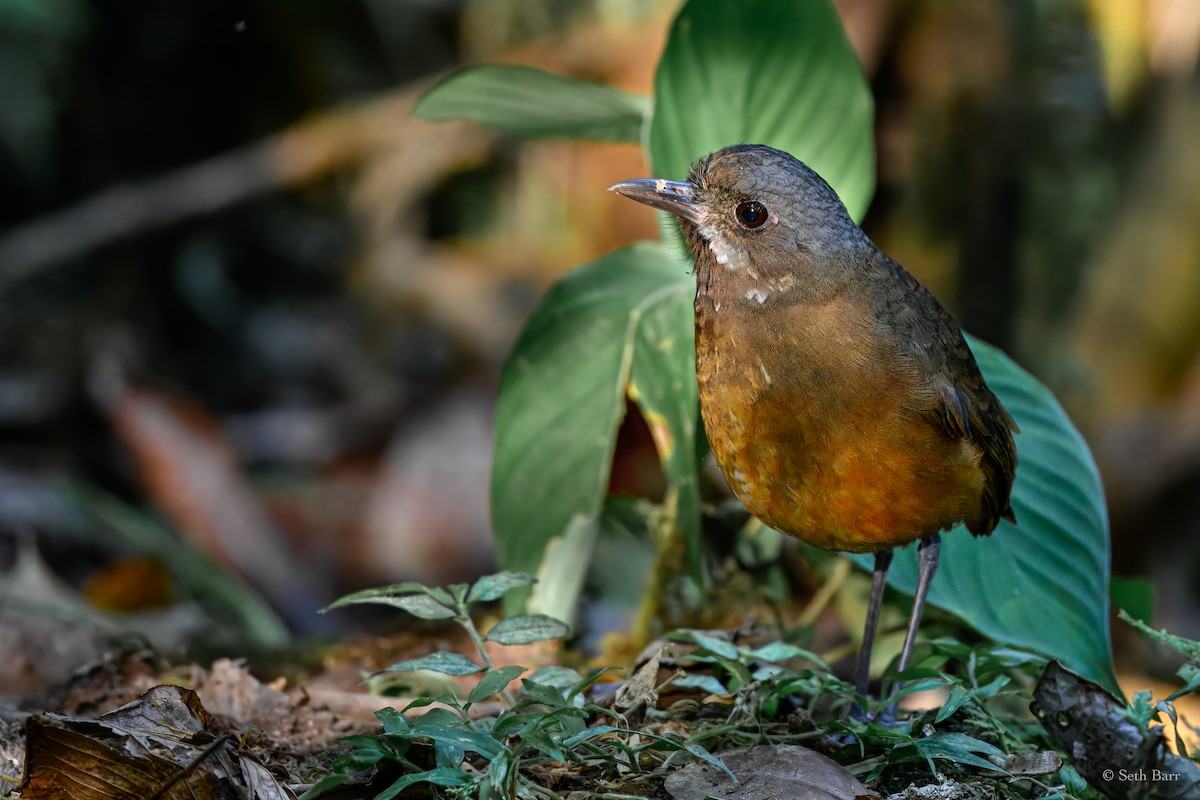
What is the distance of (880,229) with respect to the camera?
539 cm

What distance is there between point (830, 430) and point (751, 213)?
0.45 metres

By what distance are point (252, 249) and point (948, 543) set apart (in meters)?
4.89

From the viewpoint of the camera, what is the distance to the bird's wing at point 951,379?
90.8 inches

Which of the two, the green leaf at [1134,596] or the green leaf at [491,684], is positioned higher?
the green leaf at [491,684]

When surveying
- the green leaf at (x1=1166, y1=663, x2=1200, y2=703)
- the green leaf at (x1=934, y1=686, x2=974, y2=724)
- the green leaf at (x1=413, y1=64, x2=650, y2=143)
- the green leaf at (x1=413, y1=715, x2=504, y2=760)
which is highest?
the green leaf at (x1=413, y1=64, x2=650, y2=143)

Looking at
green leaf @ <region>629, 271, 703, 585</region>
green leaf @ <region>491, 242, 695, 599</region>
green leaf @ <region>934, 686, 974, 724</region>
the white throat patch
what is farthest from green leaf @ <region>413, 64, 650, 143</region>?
green leaf @ <region>934, 686, 974, 724</region>

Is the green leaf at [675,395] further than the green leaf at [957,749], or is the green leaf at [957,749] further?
the green leaf at [675,395]

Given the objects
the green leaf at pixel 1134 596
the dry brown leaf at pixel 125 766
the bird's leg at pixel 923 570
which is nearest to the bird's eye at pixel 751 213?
the bird's leg at pixel 923 570

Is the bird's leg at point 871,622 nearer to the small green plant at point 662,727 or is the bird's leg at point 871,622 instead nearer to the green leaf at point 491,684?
the small green plant at point 662,727

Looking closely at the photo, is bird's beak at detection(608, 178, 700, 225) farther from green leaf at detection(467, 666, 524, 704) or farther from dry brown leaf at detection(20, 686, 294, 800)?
dry brown leaf at detection(20, 686, 294, 800)

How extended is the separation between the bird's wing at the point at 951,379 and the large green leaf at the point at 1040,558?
26 cm

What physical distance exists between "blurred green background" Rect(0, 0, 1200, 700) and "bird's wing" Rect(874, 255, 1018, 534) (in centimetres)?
184

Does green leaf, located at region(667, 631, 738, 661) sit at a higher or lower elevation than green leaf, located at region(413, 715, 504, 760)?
lower

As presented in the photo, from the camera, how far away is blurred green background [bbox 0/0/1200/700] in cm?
476
